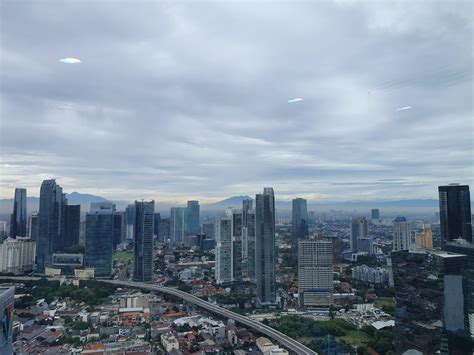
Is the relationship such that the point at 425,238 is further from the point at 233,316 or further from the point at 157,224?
the point at 157,224

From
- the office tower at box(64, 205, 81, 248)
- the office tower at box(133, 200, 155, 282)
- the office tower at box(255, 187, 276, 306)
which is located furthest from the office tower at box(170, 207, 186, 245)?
the office tower at box(255, 187, 276, 306)

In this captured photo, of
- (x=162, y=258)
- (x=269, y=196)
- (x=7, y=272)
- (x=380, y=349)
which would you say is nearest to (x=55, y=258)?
(x=7, y=272)

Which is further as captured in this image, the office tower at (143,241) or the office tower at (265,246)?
the office tower at (143,241)

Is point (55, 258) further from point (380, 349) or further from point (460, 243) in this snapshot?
point (460, 243)

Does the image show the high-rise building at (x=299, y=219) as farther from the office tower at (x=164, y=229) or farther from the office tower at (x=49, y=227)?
the office tower at (x=49, y=227)

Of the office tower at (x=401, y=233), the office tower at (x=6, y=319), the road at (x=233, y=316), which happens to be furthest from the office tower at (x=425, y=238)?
the office tower at (x=6, y=319)

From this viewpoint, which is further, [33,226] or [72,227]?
[72,227]

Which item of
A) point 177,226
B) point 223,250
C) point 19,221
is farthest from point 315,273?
A: point 19,221
